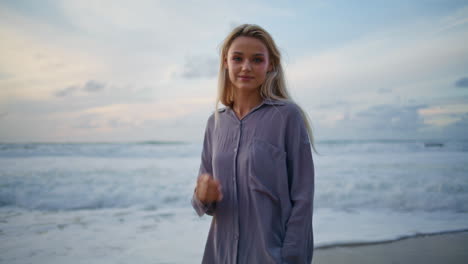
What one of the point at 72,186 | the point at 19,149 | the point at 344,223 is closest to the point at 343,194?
the point at 344,223

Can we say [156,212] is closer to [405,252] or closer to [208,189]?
[405,252]

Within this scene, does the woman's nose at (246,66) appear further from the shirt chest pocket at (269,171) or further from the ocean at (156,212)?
the ocean at (156,212)

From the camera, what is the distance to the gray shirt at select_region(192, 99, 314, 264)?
1.69 m

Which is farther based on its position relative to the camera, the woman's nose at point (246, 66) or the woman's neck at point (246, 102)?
the woman's neck at point (246, 102)

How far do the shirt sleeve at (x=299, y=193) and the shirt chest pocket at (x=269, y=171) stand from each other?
5cm

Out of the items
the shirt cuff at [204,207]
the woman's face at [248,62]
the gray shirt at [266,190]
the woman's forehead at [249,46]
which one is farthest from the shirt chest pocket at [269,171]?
the woman's forehead at [249,46]

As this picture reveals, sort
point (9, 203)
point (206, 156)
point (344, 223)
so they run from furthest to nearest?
point (9, 203)
point (344, 223)
point (206, 156)

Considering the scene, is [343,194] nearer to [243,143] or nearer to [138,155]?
[243,143]

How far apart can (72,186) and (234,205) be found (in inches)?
339

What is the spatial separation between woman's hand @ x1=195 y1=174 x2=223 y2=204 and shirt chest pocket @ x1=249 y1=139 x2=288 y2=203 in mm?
192

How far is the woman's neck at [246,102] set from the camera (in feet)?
6.60

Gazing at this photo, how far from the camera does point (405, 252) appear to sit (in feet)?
13.9

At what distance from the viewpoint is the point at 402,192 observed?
315 inches

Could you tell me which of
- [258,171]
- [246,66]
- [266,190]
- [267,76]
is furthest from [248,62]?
[266,190]
